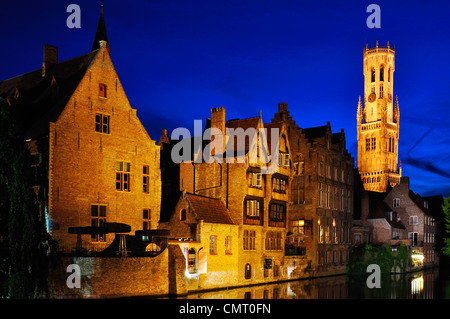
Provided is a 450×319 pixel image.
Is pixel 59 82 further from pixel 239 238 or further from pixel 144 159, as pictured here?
pixel 239 238

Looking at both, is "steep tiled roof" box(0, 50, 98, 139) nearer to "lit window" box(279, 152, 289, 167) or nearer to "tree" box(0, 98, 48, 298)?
"tree" box(0, 98, 48, 298)

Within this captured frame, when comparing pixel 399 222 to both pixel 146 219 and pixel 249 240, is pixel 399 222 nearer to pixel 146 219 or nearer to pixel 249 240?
pixel 249 240

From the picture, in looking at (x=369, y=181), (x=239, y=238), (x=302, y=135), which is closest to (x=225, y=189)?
(x=239, y=238)

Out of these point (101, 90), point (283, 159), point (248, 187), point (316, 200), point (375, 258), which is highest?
point (101, 90)

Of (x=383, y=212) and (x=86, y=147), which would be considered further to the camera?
(x=383, y=212)

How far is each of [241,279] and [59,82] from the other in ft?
69.6

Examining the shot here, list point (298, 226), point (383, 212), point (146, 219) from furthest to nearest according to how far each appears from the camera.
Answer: point (383, 212)
point (298, 226)
point (146, 219)

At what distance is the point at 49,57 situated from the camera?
46.6 metres

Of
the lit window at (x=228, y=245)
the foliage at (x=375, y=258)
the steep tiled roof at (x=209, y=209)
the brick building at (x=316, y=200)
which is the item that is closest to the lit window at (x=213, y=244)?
the steep tiled roof at (x=209, y=209)

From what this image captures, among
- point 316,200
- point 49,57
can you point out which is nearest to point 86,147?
point 49,57

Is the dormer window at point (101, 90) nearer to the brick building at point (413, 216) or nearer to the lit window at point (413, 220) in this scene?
the brick building at point (413, 216)

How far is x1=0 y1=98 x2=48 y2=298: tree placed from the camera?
24.2 meters

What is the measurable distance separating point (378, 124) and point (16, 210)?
155444 millimetres

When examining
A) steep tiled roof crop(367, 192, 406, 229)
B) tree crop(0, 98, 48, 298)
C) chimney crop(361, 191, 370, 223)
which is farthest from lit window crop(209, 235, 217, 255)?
steep tiled roof crop(367, 192, 406, 229)
